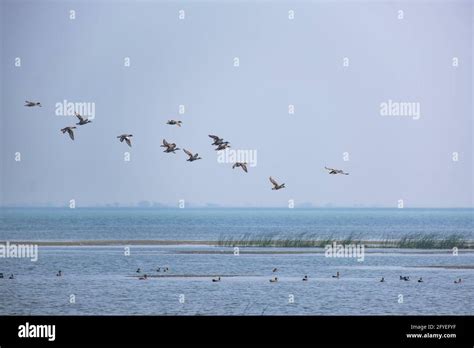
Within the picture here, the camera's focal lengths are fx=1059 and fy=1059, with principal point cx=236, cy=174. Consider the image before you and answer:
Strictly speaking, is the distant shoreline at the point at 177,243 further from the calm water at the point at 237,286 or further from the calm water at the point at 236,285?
the calm water at the point at 237,286

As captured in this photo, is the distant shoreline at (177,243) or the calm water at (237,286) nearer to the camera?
the calm water at (237,286)

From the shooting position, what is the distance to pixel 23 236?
8812 centimetres

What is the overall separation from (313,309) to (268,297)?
12.3ft

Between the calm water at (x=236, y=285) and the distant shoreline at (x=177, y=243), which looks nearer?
the calm water at (x=236, y=285)

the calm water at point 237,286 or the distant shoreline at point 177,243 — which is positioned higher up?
the distant shoreline at point 177,243

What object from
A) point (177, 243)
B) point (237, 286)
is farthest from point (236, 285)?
point (177, 243)

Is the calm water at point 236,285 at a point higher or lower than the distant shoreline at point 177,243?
lower

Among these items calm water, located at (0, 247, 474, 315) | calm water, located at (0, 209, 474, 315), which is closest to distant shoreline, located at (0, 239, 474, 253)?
calm water, located at (0, 209, 474, 315)

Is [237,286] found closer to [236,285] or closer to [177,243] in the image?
[236,285]

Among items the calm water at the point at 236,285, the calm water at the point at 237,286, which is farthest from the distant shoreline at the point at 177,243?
the calm water at the point at 237,286

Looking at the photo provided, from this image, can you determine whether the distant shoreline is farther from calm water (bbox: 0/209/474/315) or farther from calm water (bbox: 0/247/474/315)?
calm water (bbox: 0/247/474/315)

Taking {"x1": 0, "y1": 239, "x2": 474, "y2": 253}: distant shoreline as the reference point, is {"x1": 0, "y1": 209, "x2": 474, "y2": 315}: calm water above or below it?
below
